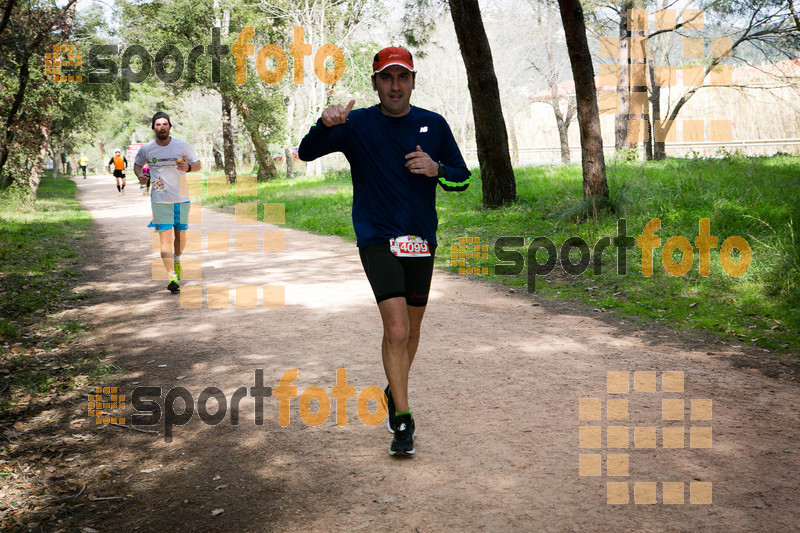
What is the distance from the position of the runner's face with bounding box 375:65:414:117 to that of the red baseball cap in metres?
0.02

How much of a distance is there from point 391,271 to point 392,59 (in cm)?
123

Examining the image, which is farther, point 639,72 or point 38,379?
point 639,72

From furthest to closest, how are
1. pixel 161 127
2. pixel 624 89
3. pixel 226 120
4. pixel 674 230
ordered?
pixel 226 120, pixel 624 89, pixel 674 230, pixel 161 127

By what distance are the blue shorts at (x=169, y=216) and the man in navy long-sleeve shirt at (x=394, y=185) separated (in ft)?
18.2

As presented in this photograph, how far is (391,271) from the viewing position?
3.92m

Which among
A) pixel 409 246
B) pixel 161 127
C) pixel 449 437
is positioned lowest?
pixel 449 437

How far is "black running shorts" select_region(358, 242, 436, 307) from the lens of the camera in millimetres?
3922

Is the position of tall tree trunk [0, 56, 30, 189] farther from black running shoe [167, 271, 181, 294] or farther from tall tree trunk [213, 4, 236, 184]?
tall tree trunk [213, 4, 236, 184]

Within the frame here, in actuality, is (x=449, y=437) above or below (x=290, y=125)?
below

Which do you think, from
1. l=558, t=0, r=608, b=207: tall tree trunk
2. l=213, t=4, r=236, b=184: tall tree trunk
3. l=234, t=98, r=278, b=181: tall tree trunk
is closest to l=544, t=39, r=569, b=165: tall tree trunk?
l=234, t=98, r=278, b=181: tall tree trunk

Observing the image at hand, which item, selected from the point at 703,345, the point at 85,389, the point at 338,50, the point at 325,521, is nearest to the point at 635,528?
the point at 325,521

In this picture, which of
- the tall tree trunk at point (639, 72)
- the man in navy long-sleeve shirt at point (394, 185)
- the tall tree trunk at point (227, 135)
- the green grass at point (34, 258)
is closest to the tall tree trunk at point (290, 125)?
the tall tree trunk at point (227, 135)

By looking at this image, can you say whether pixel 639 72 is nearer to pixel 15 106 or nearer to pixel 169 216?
pixel 15 106

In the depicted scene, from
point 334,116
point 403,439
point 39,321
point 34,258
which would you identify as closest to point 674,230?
point 403,439
